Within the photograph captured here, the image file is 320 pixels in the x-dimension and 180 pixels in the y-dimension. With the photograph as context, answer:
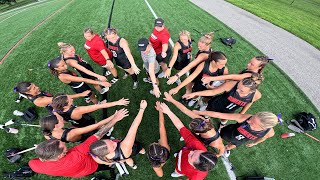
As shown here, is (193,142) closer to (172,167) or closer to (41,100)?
(172,167)

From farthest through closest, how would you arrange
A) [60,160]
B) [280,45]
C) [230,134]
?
1. [280,45]
2. [230,134]
3. [60,160]

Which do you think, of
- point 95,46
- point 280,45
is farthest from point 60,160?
point 280,45

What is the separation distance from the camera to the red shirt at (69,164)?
10.7 ft

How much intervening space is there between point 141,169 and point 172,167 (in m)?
0.80

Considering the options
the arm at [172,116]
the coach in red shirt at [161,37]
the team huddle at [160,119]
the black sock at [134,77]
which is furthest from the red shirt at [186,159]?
the black sock at [134,77]

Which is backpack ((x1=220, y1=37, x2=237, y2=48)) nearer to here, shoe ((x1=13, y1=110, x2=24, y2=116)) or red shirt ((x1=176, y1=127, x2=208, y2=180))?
red shirt ((x1=176, y1=127, x2=208, y2=180))

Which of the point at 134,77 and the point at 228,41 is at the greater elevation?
the point at 134,77

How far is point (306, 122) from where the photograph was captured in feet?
19.7

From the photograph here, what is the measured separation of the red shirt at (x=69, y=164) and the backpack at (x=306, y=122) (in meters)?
5.96

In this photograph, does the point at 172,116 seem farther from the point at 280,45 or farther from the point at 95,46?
the point at 280,45

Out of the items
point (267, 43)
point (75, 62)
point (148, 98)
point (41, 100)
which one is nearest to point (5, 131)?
point (41, 100)

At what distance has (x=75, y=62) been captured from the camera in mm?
5238

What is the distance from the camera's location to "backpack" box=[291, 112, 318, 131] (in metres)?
5.93

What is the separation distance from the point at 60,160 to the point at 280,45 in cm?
1065
